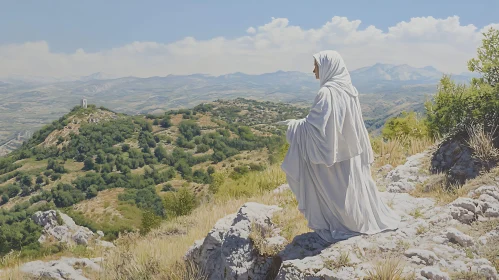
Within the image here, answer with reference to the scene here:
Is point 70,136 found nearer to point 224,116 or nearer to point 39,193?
point 39,193

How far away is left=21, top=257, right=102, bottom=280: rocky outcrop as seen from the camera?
20.7 ft

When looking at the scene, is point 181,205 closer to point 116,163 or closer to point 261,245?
point 261,245

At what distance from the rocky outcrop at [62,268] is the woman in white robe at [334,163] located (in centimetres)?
451

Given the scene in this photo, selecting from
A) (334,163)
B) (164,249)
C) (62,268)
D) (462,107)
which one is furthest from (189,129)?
(334,163)

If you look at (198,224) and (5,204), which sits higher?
(198,224)

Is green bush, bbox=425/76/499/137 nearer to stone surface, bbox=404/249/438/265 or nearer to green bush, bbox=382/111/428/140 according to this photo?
green bush, bbox=382/111/428/140

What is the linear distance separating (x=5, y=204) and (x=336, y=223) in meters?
88.8

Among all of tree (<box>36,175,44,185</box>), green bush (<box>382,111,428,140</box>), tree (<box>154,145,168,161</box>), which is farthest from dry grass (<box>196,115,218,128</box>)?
green bush (<box>382,111,428,140</box>)

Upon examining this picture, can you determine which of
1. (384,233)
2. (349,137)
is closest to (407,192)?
(384,233)

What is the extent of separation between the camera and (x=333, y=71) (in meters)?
4.83

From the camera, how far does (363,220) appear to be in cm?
480

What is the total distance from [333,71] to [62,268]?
19.5 feet

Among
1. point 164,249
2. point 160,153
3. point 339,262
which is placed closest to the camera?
point 339,262

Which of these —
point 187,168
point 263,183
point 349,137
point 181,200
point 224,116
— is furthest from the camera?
point 224,116
